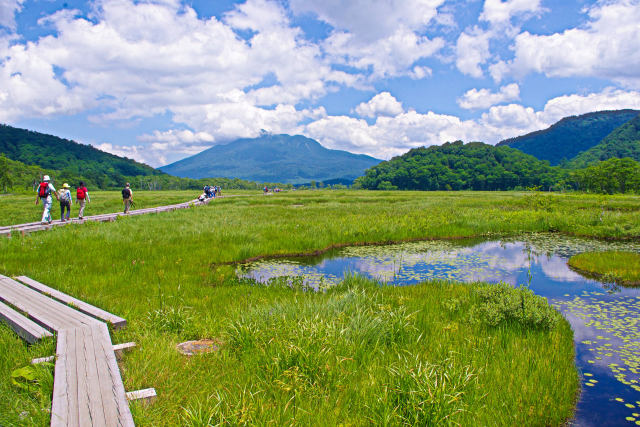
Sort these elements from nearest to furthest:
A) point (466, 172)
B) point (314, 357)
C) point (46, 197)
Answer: point (314, 357), point (46, 197), point (466, 172)

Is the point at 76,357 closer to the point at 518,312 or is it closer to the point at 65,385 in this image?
the point at 65,385

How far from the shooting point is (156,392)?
4.05 meters

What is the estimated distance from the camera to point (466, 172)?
150875mm

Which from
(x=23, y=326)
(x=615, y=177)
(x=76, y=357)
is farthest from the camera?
(x=615, y=177)

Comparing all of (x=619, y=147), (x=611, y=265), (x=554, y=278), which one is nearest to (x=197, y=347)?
(x=554, y=278)

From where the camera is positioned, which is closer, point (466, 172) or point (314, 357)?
point (314, 357)

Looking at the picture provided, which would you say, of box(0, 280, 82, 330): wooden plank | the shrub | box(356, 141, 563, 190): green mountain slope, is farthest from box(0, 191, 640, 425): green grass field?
box(356, 141, 563, 190): green mountain slope

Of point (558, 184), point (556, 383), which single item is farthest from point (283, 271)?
point (558, 184)

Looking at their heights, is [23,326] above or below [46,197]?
below

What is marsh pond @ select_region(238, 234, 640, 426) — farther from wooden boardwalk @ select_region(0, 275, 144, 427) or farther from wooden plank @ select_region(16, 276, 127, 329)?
wooden boardwalk @ select_region(0, 275, 144, 427)

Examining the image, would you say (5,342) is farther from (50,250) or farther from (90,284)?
(50,250)

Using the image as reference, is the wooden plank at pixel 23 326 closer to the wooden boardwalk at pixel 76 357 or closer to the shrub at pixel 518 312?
the wooden boardwalk at pixel 76 357

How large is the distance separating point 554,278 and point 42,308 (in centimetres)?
1347

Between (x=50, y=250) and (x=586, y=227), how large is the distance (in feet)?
83.4
